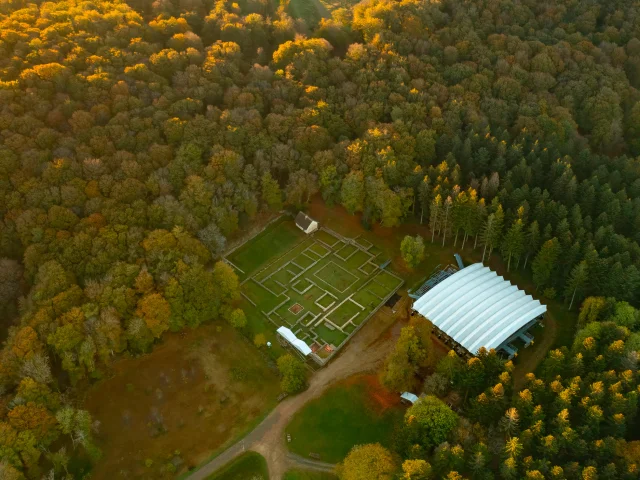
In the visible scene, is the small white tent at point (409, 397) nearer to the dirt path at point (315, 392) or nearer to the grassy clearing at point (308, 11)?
the dirt path at point (315, 392)

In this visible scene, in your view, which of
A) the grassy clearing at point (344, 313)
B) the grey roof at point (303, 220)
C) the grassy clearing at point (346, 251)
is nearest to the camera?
the grassy clearing at point (344, 313)

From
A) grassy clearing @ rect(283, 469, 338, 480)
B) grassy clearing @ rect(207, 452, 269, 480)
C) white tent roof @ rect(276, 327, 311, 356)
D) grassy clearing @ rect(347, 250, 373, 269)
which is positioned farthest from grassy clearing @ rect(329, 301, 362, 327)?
grassy clearing @ rect(207, 452, 269, 480)

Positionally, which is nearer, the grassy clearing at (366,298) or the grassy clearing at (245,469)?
the grassy clearing at (245,469)

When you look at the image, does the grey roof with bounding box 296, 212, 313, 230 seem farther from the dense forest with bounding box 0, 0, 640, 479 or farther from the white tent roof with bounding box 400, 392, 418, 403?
the white tent roof with bounding box 400, 392, 418, 403

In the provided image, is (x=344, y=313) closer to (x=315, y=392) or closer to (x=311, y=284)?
(x=311, y=284)

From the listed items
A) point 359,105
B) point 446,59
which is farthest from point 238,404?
point 446,59

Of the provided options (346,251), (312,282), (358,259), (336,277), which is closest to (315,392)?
(312,282)

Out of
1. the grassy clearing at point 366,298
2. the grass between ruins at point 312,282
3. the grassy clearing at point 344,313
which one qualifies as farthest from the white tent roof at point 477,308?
the grassy clearing at point 344,313
